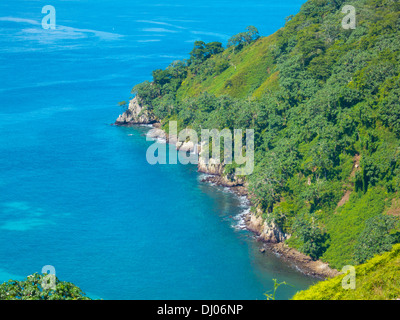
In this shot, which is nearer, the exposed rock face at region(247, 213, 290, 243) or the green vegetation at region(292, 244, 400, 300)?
the green vegetation at region(292, 244, 400, 300)

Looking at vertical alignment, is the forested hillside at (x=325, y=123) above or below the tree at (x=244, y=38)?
below

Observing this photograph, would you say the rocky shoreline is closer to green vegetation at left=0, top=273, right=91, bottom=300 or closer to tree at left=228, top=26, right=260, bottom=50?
tree at left=228, top=26, right=260, bottom=50

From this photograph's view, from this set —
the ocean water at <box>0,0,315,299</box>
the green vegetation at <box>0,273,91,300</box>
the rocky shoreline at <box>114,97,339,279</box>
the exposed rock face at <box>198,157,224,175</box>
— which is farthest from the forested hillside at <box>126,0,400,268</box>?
the green vegetation at <box>0,273,91,300</box>

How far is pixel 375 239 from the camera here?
66688 millimetres

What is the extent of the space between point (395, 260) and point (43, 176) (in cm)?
7285

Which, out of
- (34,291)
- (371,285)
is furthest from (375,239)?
(34,291)

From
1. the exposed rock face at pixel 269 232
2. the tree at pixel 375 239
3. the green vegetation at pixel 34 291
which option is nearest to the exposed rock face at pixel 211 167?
the exposed rock face at pixel 269 232

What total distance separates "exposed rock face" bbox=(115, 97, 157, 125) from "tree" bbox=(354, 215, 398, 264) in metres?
69.0

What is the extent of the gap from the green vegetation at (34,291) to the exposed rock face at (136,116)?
3437 inches

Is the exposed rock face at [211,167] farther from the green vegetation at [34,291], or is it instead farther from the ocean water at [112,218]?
the green vegetation at [34,291]

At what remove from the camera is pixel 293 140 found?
288ft

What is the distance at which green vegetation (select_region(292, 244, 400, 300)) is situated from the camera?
3944cm

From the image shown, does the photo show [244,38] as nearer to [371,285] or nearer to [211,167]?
[211,167]

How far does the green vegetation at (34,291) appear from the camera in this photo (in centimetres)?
4116
